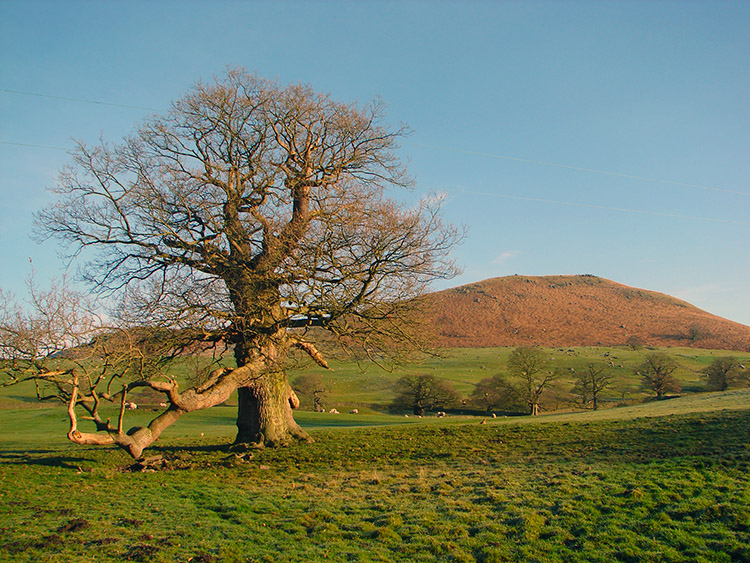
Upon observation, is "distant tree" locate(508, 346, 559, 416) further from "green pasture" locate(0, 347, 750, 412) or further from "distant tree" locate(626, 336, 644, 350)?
"distant tree" locate(626, 336, 644, 350)

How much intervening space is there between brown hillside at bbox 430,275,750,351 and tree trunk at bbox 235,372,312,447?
89497 mm

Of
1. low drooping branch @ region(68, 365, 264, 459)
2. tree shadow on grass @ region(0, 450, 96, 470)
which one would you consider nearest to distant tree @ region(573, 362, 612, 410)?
low drooping branch @ region(68, 365, 264, 459)

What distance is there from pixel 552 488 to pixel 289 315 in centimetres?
909

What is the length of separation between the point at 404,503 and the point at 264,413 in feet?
28.0

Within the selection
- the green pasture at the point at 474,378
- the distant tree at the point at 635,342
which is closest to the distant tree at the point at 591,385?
the green pasture at the point at 474,378

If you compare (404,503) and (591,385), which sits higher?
(404,503)

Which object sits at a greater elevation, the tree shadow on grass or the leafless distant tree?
the tree shadow on grass

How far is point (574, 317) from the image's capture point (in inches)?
5349

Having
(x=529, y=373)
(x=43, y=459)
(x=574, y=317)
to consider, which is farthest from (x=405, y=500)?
(x=574, y=317)

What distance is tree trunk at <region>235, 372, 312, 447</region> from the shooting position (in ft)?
52.5

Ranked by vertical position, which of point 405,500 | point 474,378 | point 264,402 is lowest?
point 474,378

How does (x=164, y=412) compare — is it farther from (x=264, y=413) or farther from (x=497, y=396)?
(x=497, y=396)

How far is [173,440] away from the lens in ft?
66.2

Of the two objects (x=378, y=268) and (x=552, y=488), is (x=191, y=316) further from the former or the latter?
(x=552, y=488)
